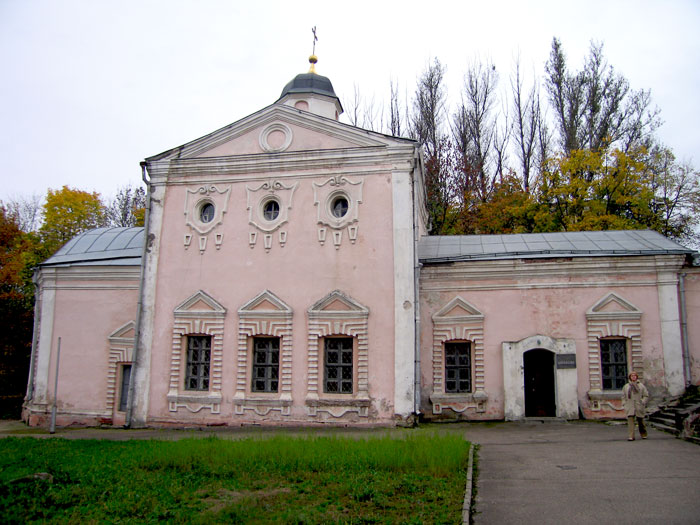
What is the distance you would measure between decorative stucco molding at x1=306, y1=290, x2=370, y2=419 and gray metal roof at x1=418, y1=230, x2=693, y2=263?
8.11ft

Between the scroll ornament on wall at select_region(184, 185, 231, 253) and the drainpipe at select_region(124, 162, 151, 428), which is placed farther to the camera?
the scroll ornament on wall at select_region(184, 185, 231, 253)

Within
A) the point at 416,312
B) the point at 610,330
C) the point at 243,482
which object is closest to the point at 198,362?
the point at 416,312

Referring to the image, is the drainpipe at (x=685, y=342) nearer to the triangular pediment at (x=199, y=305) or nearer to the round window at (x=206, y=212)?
the triangular pediment at (x=199, y=305)

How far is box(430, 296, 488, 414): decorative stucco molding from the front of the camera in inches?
540

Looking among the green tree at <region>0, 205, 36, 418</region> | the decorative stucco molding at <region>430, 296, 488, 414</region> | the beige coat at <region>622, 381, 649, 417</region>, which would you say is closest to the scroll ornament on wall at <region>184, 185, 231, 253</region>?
the decorative stucco molding at <region>430, 296, 488, 414</region>

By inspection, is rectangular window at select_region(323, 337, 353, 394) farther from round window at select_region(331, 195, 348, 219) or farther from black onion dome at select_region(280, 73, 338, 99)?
black onion dome at select_region(280, 73, 338, 99)

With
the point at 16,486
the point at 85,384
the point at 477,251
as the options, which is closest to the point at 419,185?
the point at 477,251

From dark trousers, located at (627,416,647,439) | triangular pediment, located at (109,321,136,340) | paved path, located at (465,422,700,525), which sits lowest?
paved path, located at (465,422,700,525)

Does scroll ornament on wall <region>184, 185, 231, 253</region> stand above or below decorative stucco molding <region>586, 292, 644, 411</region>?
above

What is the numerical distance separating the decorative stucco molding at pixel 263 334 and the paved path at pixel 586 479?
454 cm

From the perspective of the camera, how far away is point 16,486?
689cm

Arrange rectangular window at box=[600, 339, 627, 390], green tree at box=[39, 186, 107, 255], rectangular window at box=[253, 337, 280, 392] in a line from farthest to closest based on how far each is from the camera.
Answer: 1. green tree at box=[39, 186, 107, 255]
2. rectangular window at box=[253, 337, 280, 392]
3. rectangular window at box=[600, 339, 627, 390]

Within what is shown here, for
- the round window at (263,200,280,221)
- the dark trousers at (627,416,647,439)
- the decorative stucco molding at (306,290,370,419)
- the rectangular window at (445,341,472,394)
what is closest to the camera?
the dark trousers at (627,416,647,439)

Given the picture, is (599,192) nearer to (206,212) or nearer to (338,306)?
(338,306)
